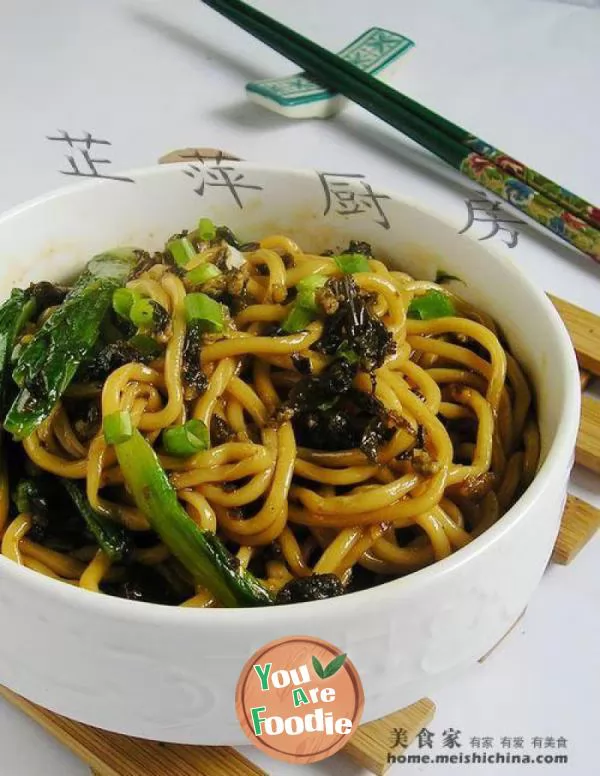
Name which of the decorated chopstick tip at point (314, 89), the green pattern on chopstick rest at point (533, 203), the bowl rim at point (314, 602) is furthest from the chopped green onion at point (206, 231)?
the decorated chopstick tip at point (314, 89)

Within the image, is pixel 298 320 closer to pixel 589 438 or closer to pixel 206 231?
pixel 206 231

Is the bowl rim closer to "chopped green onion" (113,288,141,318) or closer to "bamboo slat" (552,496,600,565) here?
"bamboo slat" (552,496,600,565)

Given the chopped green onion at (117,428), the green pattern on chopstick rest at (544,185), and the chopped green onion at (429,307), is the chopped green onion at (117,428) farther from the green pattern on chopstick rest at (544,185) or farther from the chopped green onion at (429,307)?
the green pattern on chopstick rest at (544,185)

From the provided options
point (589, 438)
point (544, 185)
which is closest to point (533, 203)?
point (544, 185)

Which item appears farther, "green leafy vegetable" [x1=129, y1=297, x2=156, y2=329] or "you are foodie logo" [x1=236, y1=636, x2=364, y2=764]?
"green leafy vegetable" [x1=129, y1=297, x2=156, y2=329]

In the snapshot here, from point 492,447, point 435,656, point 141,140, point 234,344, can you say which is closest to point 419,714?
point 435,656

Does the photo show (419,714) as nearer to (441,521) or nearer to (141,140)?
(441,521)

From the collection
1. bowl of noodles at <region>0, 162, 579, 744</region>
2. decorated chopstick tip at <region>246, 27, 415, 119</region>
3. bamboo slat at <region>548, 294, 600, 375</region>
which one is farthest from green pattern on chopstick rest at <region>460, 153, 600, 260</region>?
bowl of noodles at <region>0, 162, 579, 744</region>
